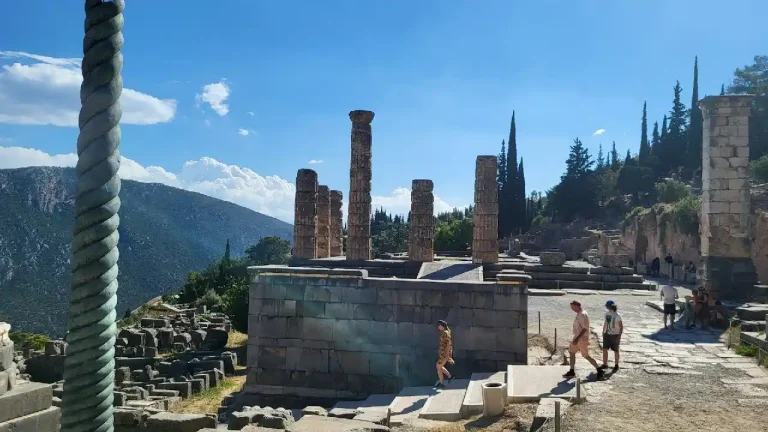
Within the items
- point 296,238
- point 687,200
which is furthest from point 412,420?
point 687,200

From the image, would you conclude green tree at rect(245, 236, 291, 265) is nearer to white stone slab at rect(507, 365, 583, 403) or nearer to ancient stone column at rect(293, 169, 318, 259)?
ancient stone column at rect(293, 169, 318, 259)

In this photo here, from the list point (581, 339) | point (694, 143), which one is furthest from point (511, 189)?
point (581, 339)

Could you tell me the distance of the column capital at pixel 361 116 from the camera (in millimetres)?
17359

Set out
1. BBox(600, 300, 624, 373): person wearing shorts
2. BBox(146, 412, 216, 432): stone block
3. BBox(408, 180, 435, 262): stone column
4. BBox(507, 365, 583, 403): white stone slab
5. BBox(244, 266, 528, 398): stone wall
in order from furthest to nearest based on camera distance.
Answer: BBox(408, 180, 435, 262): stone column, BBox(244, 266, 528, 398): stone wall, BBox(600, 300, 624, 373): person wearing shorts, BBox(146, 412, 216, 432): stone block, BBox(507, 365, 583, 403): white stone slab

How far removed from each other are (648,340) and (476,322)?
3.34 metres

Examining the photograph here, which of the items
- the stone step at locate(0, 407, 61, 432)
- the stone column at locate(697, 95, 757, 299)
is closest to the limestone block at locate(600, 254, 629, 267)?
the stone column at locate(697, 95, 757, 299)

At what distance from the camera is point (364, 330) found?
36.3ft

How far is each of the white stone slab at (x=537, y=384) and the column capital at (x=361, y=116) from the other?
10.1m

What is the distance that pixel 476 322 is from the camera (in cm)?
1059

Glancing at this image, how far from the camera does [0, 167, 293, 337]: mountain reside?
67.3 metres

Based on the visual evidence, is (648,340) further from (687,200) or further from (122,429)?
(687,200)

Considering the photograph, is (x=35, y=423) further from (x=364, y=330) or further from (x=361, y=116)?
(x=361, y=116)

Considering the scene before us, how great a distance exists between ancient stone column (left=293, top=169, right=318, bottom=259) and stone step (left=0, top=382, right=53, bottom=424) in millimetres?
14104

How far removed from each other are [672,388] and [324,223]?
14.3m
